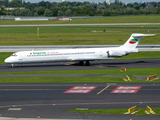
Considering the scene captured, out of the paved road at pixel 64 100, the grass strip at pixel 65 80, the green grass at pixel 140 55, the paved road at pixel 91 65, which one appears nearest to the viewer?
the paved road at pixel 64 100

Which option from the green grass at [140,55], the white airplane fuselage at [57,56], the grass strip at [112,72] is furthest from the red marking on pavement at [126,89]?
the green grass at [140,55]

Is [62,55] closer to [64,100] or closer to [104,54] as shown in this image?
[104,54]

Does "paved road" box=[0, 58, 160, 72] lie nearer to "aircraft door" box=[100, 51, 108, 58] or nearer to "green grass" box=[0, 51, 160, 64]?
"aircraft door" box=[100, 51, 108, 58]

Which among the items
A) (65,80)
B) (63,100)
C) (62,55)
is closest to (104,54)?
(62,55)

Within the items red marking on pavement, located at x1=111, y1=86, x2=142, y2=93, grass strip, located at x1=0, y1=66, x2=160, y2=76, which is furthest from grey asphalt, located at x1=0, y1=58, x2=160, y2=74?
red marking on pavement, located at x1=111, y1=86, x2=142, y2=93

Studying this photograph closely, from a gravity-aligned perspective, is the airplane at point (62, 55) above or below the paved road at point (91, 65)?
above

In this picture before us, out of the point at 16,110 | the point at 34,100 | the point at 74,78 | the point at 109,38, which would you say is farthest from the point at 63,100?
the point at 109,38

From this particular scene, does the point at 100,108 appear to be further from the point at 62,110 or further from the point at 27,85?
the point at 27,85

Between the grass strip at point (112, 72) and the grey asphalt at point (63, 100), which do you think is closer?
the grey asphalt at point (63, 100)

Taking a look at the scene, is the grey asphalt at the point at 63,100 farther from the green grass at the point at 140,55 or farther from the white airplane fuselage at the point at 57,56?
the green grass at the point at 140,55

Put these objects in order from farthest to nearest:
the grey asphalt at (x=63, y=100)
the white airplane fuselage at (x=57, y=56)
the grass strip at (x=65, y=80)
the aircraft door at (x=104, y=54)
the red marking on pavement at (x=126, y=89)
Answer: the aircraft door at (x=104, y=54) < the white airplane fuselage at (x=57, y=56) < the grass strip at (x=65, y=80) < the red marking on pavement at (x=126, y=89) < the grey asphalt at (x=63, y=100)

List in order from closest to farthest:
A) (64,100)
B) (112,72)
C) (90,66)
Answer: (64,100) → (112,72) → (90,66)

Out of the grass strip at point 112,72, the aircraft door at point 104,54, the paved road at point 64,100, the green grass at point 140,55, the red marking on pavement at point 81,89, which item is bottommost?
the green grass at point 140,55

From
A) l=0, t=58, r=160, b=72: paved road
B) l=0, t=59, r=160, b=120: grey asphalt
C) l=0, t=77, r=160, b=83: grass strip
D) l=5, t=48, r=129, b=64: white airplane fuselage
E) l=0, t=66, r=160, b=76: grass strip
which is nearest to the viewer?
l=0, t=59, r=160, b=120: grey asphalt
